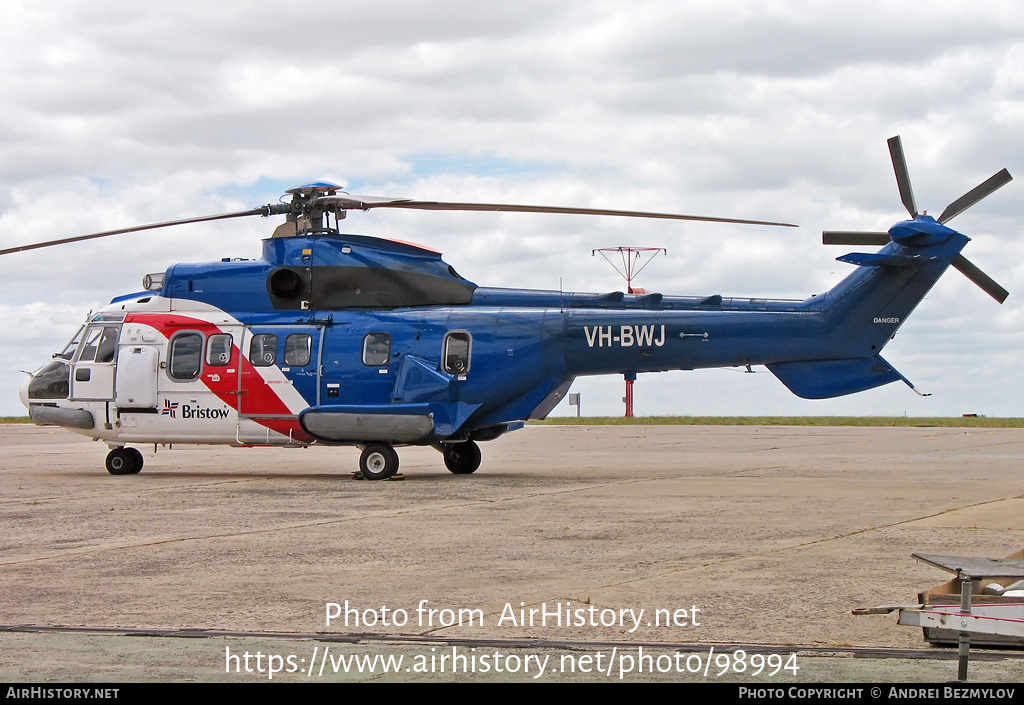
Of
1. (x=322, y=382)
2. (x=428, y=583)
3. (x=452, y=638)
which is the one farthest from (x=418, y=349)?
(x=452, y=638)

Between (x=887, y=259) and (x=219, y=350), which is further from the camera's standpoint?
(x=219, y=350)

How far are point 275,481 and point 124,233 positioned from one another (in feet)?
16.5

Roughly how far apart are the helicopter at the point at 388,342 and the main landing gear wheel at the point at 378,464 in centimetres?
3

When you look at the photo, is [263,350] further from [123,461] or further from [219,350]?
[123,461]

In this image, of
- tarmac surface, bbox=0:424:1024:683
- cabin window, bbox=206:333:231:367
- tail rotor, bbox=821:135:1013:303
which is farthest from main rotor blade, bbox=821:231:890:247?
cabin window, bbox=206:333:231:367

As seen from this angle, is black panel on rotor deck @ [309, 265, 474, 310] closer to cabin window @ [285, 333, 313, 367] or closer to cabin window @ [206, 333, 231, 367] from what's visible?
cabin window @ [285, 333, 313, 367]

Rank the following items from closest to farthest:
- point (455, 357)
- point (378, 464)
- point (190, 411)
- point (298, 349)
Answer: point (378, 464) < point (455, 357) < point (298, 349) < point (190, 411)

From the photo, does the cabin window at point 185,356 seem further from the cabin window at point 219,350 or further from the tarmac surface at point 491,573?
the tarmac surface at point 491,573

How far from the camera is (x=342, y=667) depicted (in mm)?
6516

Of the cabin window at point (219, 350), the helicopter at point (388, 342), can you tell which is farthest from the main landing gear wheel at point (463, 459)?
the cabin window at point (219, 350)

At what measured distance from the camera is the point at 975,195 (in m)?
18.6

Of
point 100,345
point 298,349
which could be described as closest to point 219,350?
point 298,349

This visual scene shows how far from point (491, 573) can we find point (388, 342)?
11240mm
